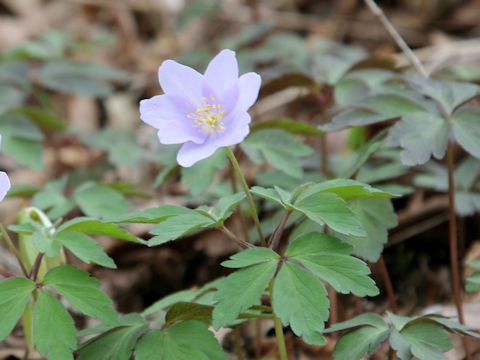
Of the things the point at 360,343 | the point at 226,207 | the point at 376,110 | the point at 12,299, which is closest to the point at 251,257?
the point at 226,207

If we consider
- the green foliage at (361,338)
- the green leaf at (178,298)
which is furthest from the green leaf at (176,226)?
the green foliage at (361,338)

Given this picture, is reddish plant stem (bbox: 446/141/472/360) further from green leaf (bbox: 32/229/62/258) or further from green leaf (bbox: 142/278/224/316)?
green leaf (bbox: 32/229/62/258)

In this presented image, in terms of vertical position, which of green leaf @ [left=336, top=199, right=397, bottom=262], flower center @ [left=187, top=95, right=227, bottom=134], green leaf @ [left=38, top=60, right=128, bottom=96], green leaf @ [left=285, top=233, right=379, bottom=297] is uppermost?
flower center @ [left=187, top=95, right=227, bottom=134]

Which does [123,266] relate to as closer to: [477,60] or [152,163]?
[152,163]

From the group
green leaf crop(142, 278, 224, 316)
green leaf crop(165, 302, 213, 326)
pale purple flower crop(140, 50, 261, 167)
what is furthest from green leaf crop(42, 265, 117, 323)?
pale purple flower crop(140, 50, 261, 167)

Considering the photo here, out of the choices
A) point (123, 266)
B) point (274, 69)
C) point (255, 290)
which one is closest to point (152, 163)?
point (123, 266)
